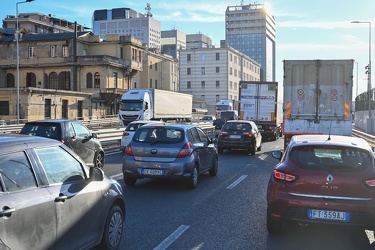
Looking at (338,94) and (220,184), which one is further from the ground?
(338,94)

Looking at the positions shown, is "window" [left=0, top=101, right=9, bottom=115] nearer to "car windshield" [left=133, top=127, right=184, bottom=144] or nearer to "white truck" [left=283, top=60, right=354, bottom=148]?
"white truck" [left=283, top=60, right=354, bottom=148]

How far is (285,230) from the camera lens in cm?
610

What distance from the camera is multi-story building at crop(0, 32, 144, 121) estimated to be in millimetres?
61406

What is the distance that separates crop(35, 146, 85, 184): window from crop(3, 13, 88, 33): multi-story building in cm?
9272

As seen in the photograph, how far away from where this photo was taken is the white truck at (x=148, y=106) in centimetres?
3512

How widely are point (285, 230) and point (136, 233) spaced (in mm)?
2238

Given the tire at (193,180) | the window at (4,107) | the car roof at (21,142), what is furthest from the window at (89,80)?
the car roof at (21,142)

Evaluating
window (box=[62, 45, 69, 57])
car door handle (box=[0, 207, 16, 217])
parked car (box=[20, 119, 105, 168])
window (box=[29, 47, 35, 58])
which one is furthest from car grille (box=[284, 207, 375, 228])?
window (box=[29, 47, 35, 58])

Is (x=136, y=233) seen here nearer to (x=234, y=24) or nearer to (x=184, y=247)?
(x=184, y=247)

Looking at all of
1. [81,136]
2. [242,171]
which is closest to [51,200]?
[81,136]

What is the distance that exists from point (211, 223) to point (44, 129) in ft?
20.0

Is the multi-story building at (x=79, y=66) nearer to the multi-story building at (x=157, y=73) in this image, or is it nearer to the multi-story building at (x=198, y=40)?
the multi-story building at (x=157, y=73)

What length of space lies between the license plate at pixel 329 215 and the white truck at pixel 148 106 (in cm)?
3002

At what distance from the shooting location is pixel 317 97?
15.8 meters
